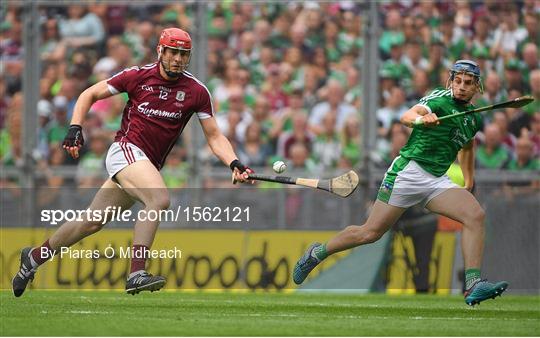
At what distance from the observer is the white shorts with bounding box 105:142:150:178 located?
10.4m

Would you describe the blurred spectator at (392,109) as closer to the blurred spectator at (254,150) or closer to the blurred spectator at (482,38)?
the blurred spectator at (482,38)

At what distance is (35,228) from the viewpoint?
1461cm

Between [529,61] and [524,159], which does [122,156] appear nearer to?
[524,159]

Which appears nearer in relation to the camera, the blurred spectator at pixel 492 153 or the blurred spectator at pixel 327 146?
the blurred spectator at pixel 492 153

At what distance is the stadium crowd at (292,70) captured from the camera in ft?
53.3

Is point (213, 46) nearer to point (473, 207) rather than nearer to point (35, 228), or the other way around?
point (35, 228)

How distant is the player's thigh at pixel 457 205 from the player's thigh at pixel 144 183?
7.64ft

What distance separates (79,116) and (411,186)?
2.88 metres

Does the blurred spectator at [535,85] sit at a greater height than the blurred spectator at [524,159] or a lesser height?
greater

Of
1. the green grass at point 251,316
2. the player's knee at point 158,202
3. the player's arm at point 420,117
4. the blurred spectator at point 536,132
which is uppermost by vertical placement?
the blurred spectator at point 536,132

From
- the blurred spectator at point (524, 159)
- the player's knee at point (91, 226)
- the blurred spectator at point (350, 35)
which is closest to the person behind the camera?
the player's knee at point (91, 226)

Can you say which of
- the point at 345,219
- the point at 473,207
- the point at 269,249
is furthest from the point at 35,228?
the point at 473,207

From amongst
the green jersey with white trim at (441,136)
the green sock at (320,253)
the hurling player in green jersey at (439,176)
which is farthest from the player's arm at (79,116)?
the green jersey with white trim at (441,136)

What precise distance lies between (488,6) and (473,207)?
23.3 feet
